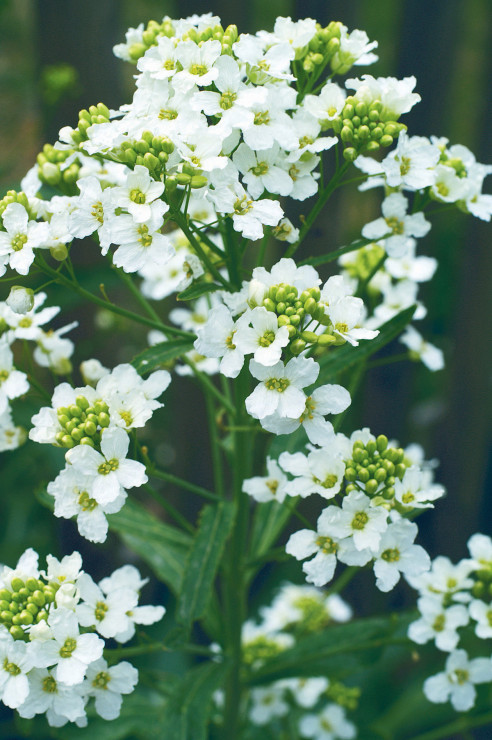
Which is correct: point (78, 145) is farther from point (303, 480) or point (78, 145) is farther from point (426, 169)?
point (303, 480)

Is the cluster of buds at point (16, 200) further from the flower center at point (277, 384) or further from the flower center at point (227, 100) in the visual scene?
the flower center at point (277, 384)

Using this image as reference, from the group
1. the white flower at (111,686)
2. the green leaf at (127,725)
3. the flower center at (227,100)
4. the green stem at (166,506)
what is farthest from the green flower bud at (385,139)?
the green leaf at (127,725)

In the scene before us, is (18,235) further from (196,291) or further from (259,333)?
(259,333)

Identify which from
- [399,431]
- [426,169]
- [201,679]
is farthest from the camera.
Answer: [399,431]

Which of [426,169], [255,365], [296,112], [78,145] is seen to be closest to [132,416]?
[255,365]

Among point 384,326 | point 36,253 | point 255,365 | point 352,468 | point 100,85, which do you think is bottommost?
point 352,468

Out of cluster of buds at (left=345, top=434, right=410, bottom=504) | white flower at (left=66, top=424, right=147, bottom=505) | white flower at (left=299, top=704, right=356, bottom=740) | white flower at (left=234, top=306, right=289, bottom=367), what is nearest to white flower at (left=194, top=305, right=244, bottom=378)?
white flower at (left=234, top=306, right=289, bottom=367)

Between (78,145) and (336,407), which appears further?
(78,145)
